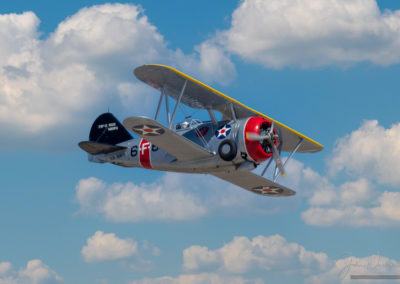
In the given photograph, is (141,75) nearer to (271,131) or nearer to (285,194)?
(271,131)

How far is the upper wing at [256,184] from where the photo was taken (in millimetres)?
31797

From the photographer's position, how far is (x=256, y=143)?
28719 mm

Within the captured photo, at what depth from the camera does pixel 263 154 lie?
2900 centimetres

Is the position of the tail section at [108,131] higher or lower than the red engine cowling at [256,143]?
higher

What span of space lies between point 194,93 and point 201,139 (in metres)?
2.03

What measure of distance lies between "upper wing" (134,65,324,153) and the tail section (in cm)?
419

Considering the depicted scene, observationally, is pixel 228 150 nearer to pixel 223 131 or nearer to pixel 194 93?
pixel 223 131

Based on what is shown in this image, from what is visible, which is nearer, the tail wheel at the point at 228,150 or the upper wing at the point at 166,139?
the upper wing at the point at 166,139

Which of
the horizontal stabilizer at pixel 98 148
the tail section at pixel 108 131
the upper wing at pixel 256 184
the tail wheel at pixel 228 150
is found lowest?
the upper wing at pixel 256 184

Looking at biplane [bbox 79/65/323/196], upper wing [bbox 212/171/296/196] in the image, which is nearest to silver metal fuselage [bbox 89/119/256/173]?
biplane [bbox 79/65/323/196]

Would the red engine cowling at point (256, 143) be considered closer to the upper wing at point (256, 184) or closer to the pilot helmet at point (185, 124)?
the upper wing at point (256, 184)

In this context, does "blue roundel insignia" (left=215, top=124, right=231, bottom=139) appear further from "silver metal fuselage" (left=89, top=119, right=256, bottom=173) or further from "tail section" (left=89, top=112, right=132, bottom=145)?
"tail section" (left=89, top=112, right=132, bottom=145)

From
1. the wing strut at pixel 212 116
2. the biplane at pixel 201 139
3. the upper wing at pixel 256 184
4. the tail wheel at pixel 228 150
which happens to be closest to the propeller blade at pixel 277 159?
the biplane at pixel 201 139

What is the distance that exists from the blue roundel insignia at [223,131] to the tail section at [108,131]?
18.7ft
